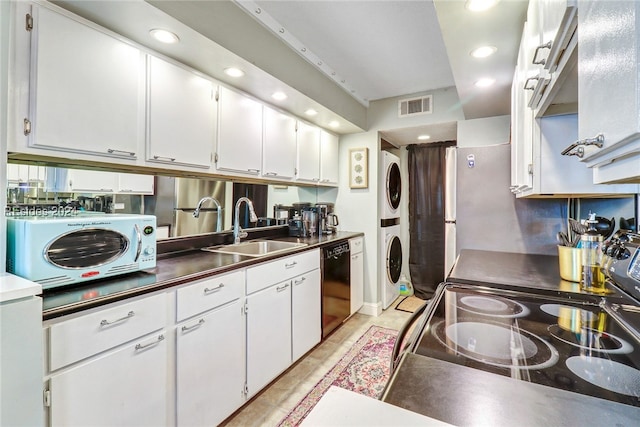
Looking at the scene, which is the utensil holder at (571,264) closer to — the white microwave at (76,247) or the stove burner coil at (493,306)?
the stove burner coil at (493,306)

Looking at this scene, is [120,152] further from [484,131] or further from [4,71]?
[484,131]

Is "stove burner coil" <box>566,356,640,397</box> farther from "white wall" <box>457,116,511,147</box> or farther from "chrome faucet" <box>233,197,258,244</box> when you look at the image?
"white wall" <box>457,116,511,147</box>

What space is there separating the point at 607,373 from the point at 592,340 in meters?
0.20

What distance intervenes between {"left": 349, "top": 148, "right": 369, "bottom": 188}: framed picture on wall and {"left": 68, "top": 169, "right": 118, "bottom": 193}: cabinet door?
7.67ft

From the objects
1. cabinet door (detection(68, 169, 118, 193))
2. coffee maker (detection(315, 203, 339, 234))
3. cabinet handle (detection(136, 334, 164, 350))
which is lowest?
cabinet handle (detection(136, 334, 164, 350))

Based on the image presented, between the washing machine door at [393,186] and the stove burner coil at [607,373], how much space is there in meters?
2.88

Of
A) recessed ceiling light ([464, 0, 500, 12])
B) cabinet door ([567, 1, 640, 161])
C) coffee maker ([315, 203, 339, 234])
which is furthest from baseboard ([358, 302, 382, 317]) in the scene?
cabinet door ([567, 1, 640, 161])

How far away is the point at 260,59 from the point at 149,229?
123 centimetres

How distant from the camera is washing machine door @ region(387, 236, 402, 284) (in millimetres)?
3562

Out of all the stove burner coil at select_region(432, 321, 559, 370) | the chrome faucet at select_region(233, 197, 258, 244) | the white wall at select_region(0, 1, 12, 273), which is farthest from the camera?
the chrome faucet at select_region(233, 197, 258, 244)

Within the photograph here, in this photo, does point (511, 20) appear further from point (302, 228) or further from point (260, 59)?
point (302, 228)

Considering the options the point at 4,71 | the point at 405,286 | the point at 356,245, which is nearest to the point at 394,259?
the point at 405,286

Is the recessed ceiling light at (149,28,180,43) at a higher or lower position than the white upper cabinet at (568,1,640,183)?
higher

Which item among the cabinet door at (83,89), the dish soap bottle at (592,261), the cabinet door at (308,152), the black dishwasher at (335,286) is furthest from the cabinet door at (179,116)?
the dish soap bottle at (592,261)
